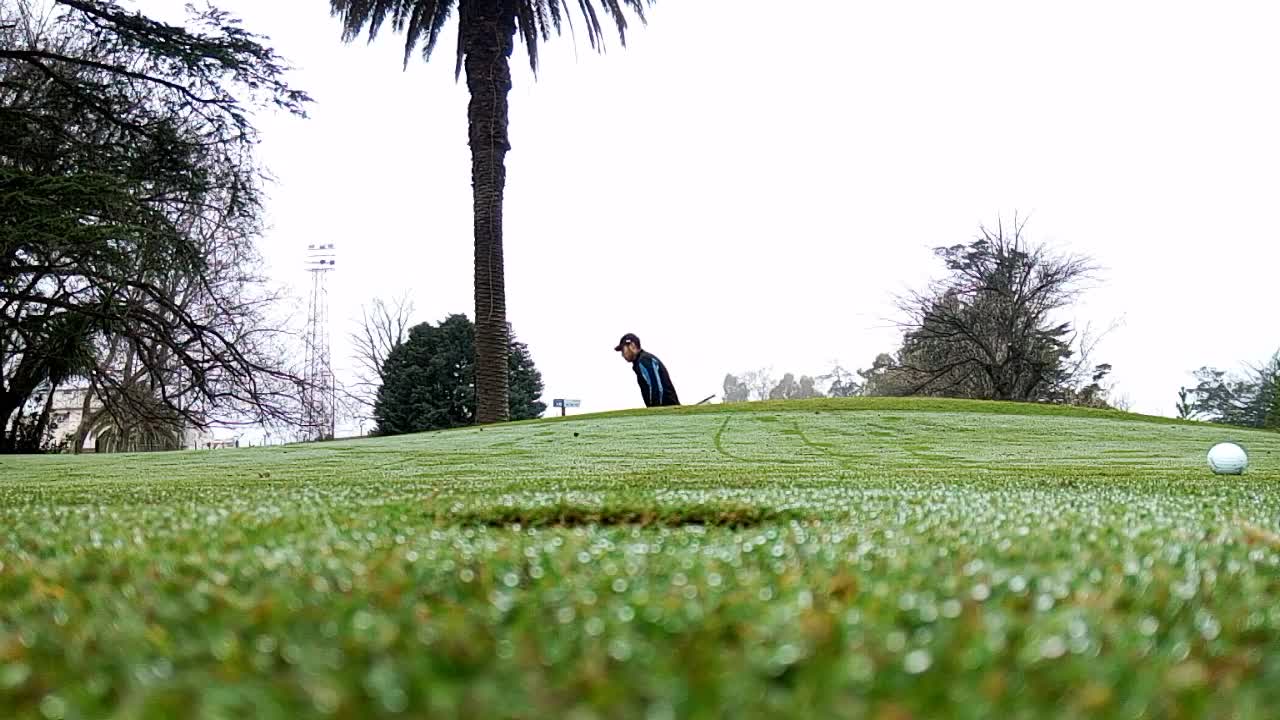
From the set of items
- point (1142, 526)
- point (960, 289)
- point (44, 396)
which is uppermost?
point (960, 289)

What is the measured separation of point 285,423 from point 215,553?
12.9 meters

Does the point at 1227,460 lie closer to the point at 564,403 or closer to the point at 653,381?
the point at 653,381

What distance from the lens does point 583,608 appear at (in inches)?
36.0

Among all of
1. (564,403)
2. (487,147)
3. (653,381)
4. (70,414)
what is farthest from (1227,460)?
(70,414)

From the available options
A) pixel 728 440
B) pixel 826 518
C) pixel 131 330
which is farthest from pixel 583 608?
pixel 131 330

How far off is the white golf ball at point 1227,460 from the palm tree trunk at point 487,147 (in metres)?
14.9

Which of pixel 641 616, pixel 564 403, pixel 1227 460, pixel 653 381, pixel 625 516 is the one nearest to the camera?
pixel 641 616

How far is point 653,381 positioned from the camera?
2261cm

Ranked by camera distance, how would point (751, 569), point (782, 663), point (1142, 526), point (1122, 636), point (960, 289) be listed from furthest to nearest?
point (960, 289) < point (1142, 526) < point (751, 569) < point (1122, 636) < point (782, 663)

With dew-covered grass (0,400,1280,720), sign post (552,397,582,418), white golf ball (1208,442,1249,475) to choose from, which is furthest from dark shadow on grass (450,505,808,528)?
sign post (552,397,582,418)

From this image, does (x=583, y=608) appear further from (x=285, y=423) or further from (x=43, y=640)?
(x=285, y=423)

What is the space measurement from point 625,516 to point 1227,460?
5.12 meters

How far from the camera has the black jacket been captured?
875 inches

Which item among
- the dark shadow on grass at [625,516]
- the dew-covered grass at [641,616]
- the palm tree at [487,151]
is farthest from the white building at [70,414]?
the dew-covered grass at [641,616]
